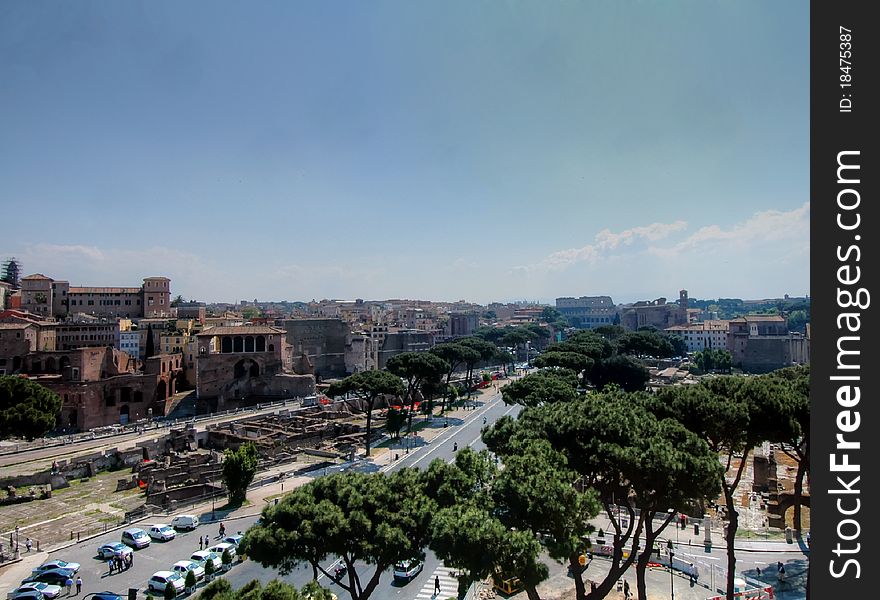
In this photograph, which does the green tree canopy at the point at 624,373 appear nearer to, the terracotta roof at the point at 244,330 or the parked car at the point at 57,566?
the terracotta roof at the point at 244,330

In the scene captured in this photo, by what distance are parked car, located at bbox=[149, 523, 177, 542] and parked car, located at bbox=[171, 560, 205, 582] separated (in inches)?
186

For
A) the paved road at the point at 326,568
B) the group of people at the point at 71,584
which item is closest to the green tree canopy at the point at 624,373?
the paved road at the point at 326,568

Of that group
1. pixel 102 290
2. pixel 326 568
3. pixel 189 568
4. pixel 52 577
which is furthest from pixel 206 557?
pixel 102 290

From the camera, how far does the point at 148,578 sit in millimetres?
22875

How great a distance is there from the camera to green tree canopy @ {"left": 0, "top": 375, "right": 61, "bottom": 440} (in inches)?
1410

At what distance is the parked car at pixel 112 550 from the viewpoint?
24.6 metres

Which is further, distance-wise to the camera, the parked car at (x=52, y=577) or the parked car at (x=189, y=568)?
the parked car at (x=189, y=568)

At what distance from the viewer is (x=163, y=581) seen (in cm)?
2134

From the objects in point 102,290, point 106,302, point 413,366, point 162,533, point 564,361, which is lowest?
point 162,533

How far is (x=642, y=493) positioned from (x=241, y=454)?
24.1 m

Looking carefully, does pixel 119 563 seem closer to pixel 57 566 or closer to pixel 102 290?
pixel 57 566

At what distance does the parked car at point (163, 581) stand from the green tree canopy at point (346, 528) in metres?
8.44

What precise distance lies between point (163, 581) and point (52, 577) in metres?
5.08

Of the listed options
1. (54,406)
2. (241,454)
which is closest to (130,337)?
(54,406)
